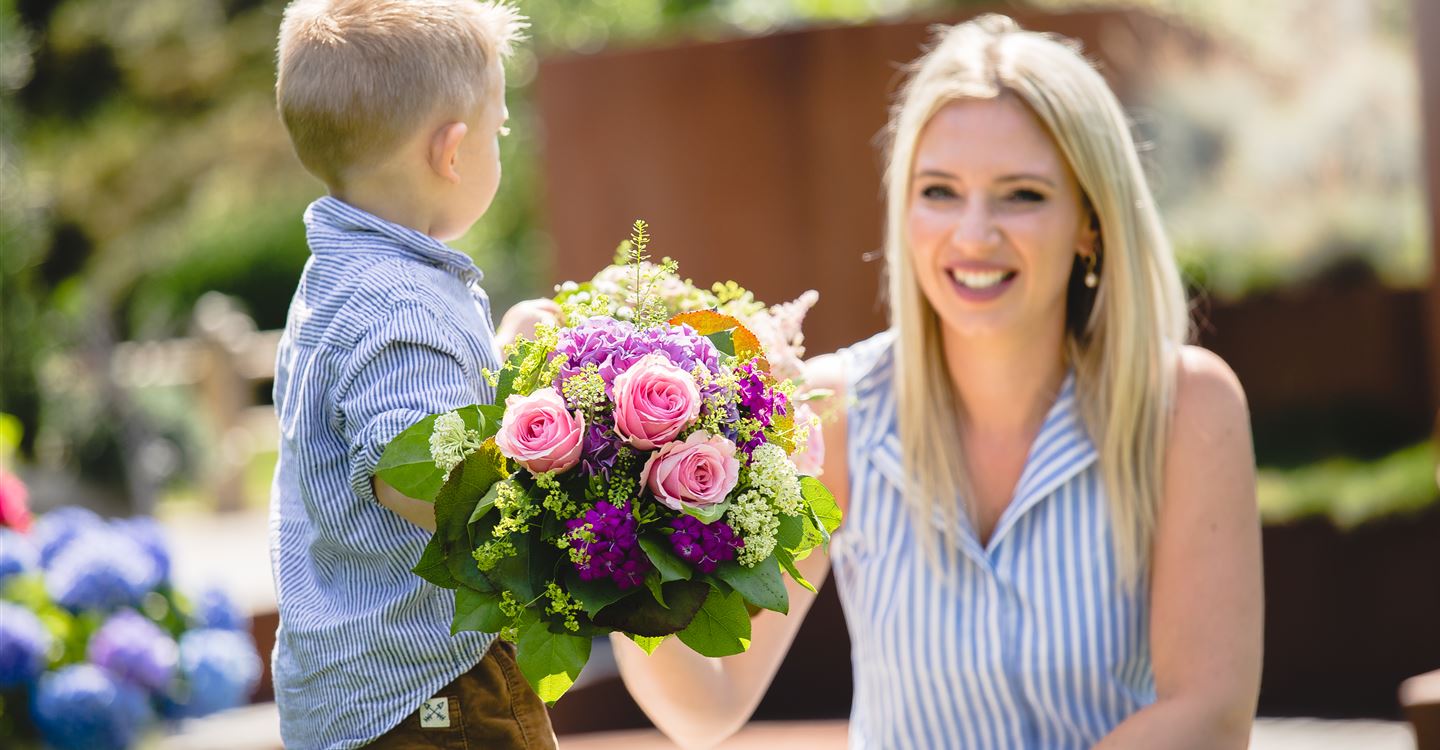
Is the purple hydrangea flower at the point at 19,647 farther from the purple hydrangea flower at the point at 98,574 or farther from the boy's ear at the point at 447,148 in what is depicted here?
the boy's ear at the point at 447,148

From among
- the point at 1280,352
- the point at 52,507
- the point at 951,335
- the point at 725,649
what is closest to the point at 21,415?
the point at 52,507

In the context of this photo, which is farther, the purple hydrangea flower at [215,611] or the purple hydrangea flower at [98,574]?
the purple hydrangea flower at [215,611]

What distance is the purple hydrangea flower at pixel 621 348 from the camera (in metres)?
1.86

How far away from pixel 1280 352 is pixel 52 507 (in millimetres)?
9198

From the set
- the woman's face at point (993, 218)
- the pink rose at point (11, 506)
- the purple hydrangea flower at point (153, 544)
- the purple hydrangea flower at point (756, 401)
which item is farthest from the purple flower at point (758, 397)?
the pink rose at point (11, 506)

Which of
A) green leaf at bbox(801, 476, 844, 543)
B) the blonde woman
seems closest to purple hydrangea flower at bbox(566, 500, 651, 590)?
green leaf at bbox(801, 476, 844, 543)

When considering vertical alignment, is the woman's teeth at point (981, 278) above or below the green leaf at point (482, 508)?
above

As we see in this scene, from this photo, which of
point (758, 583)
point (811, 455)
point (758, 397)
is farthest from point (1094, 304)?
point (758, 583)

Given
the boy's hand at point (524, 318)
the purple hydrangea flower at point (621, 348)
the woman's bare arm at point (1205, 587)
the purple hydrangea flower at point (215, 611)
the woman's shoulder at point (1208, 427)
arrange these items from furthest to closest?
the purple hydrangea flower at point (215, 611)
the woman's shoulder at point (1208, 427)
the woman's bare arm at point (1205, 587)
the boy's hand at point (524, 318)
the purple hydrangea flower at point (621, 348)

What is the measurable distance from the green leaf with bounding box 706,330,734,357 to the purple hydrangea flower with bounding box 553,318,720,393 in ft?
0.25

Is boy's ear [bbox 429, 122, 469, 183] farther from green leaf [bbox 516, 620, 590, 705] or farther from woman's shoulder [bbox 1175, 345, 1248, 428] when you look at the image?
woman's shoulder [bbox 1175, 345, 1248, 428]

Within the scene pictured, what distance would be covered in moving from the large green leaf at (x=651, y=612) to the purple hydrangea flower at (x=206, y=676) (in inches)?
68.0

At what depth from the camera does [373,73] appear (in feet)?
7.01

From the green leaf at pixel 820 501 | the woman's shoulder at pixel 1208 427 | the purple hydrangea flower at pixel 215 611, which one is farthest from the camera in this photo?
the purple hydrangea flower at pixel 215 611
